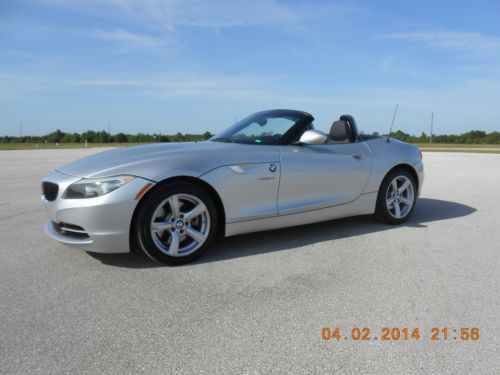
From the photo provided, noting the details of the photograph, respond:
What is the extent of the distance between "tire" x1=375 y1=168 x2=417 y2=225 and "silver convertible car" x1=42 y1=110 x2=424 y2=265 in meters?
0.02

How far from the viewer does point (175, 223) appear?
11.6ft

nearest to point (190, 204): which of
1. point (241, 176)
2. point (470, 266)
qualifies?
point (241, 176)

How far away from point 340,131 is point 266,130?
35.5 inches

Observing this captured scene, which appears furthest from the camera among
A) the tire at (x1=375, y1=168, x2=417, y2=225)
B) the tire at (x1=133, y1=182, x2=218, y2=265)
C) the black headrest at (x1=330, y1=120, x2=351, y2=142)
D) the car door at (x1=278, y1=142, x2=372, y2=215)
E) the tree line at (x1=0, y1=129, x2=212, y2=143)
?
the tree line at (x1=0, y1=129, x2=212, y2=143)

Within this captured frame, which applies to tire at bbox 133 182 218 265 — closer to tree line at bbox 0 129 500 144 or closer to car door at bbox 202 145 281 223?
car door at bbox 202 145 281 223

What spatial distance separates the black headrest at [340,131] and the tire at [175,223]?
183cm

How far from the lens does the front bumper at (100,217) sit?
3.25 metres

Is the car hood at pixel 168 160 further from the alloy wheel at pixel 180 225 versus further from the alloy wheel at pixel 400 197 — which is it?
the alloy wheel at pixel 400 197

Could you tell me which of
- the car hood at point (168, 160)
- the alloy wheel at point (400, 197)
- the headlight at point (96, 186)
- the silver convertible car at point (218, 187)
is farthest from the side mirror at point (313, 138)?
the headlight at point (96, 186)

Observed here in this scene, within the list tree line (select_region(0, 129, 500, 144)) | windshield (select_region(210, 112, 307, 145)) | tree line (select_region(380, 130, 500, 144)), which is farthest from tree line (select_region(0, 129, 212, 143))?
windshield (select_region(210, 112, 307, 145))

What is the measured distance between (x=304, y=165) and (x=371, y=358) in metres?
2.33

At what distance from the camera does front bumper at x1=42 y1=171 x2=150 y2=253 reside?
3246mm

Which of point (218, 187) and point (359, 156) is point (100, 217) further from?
point (359, 156)

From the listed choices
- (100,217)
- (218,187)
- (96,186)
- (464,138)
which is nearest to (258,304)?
(218,187)
